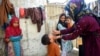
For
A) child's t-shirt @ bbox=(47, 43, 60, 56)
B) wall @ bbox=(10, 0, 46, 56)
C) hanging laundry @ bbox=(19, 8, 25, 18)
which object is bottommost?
wall @ bbox=(10, 0, 46, 56)

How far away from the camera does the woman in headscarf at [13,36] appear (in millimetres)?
5758

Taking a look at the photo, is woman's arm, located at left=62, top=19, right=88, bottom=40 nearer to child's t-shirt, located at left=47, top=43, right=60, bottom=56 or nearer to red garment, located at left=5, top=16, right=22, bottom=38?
child's t-shirt, located at left=47, top=43, right=60, bottom=56

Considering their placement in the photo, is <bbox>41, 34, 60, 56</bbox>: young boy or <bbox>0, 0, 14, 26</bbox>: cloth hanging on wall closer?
<bbox>41, 34, 60, 56</bbox>: young boy

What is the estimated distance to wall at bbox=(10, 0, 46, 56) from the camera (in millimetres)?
6391

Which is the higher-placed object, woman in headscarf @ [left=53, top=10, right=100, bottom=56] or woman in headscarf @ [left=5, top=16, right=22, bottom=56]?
woman in headscarf @ [left=53, top=10, right=100, bottom=56]

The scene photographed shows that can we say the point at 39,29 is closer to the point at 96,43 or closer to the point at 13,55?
the point at 13,55

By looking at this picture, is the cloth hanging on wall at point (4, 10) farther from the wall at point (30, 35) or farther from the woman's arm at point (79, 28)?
the woman's arm at point (79, 28)

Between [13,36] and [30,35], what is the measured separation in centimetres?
88

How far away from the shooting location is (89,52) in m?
3.45

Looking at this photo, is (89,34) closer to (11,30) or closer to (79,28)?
(79,28)

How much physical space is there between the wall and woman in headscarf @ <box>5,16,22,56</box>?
0.58m

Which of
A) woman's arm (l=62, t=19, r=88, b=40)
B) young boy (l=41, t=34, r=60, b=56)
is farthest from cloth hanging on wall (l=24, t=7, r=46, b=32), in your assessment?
woman's arm (l=62, t=19, r=88, b=40)

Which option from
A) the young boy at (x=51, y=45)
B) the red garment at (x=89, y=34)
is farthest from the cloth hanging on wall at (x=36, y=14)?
the red garment at (x=89, y=34)

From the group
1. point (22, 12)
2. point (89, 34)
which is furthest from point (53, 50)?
point (22, 12)
